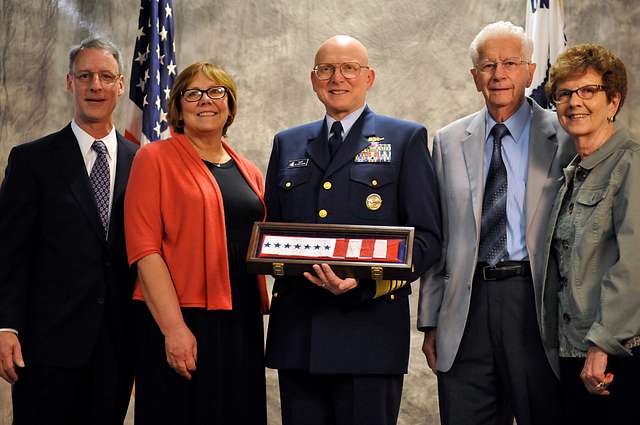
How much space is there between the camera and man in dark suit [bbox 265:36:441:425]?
2777 millimetres

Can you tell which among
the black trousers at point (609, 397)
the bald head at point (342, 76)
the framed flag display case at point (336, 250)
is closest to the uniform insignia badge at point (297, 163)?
the bald head at point (342, 76)

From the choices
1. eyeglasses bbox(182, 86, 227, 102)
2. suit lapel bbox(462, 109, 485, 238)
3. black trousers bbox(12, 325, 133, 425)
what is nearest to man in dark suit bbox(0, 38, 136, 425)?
black trousers bbox(12, 325, 133, 425)

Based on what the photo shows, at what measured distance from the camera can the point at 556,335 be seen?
109 inches

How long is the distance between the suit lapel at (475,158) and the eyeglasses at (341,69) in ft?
1.57

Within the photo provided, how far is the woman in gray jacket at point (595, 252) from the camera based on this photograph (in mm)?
2502

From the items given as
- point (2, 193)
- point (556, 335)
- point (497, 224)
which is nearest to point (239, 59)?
point (2, 193)

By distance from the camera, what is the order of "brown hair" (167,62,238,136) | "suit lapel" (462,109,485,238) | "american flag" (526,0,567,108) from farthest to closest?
1. "american flag" (526,0,567,108)
2. "brown hair" (167,62,238,136)
3. "suit lapel" (462,109,485,238)

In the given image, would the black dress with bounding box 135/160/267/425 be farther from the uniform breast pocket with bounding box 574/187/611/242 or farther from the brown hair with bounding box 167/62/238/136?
the uniform breast pocket with bounding box 574/187/611/242

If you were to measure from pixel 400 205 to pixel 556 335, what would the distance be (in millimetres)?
678

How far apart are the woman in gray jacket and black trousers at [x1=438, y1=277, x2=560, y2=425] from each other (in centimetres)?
11

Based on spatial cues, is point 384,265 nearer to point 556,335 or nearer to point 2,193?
point 556,335

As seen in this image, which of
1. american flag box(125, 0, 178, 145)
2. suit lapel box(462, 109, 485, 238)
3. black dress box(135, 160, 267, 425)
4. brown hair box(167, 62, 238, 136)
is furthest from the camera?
american flag box(125, 0, 178, 145)

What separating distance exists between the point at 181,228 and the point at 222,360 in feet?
1.57

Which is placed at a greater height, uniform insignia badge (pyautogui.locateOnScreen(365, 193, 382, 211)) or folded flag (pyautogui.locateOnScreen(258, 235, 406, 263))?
uniform insignia badge (pyautogui.locateOnScreen(365, 193, 382, 211))
